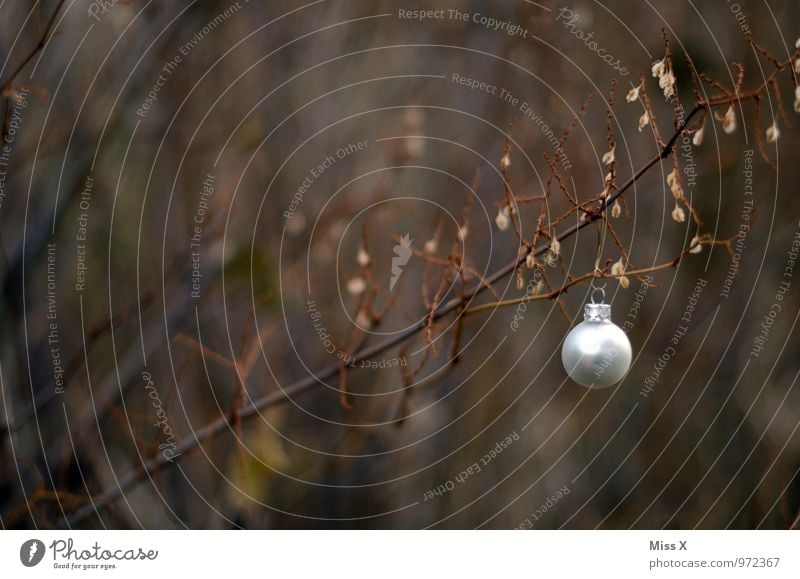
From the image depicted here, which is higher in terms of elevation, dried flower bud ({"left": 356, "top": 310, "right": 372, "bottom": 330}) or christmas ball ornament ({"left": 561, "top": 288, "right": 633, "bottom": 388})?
dried flower bud ({"left": 356, "top": 310, "right": 372, "bottom": 330})

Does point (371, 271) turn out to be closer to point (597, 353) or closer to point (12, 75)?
point (597, 353)

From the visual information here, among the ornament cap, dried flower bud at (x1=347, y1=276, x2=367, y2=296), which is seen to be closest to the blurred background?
dried flower bud at (x1=347, y1=276, x2=367, y2=296)

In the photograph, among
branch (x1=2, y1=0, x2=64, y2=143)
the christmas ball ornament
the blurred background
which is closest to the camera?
the christmas ball ornament

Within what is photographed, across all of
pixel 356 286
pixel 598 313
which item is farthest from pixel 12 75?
pixel 598 313

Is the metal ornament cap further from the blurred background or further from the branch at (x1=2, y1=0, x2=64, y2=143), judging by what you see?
the branch at (x1=2, y1=0, x2=64, y2=143)

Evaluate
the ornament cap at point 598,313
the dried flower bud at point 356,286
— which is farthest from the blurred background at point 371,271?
the ornament cap at point 598,313

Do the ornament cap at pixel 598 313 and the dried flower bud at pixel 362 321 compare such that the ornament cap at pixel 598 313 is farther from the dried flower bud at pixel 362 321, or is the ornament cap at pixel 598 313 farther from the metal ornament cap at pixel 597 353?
the dried flower bud at pixel 362 321
